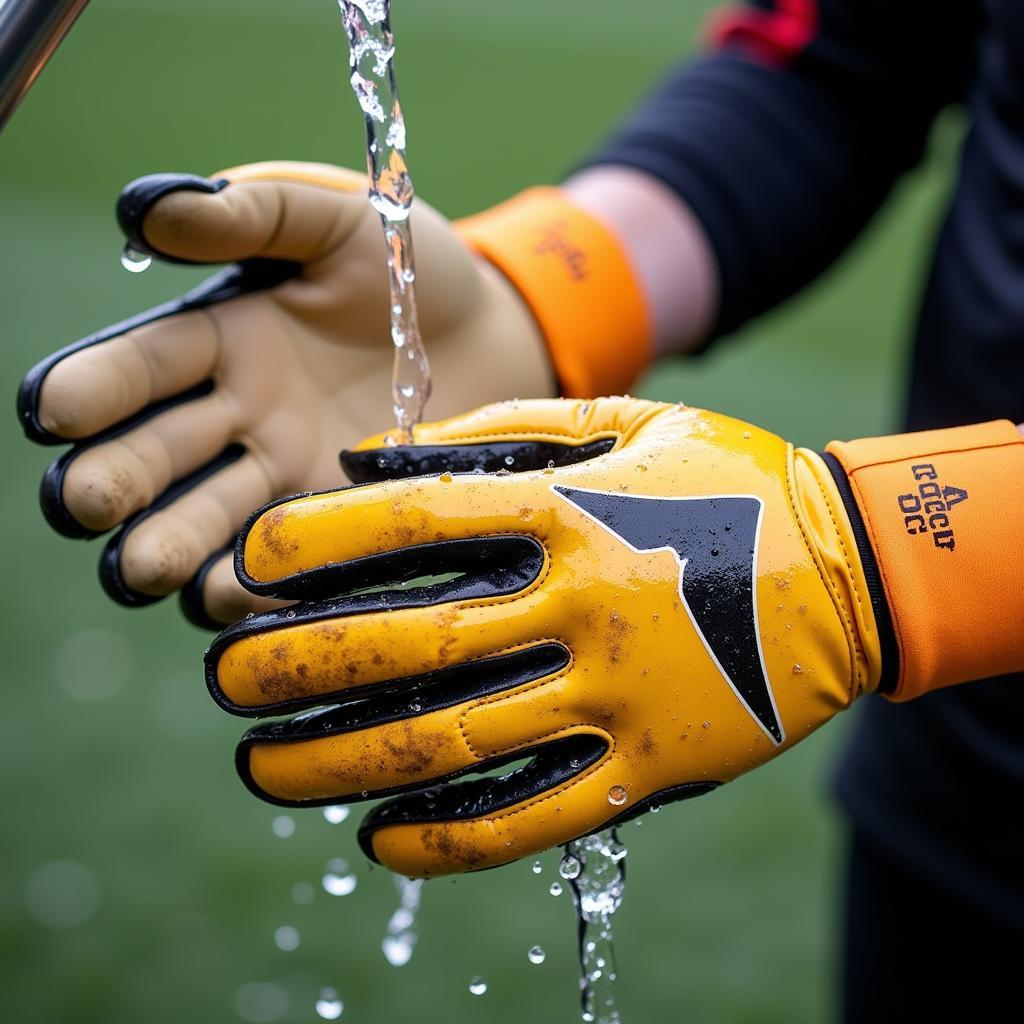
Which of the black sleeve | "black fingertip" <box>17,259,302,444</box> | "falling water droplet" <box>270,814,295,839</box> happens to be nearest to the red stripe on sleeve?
the black sleeve

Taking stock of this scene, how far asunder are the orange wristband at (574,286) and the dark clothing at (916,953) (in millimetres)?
723

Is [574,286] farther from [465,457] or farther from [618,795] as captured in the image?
[618,795]

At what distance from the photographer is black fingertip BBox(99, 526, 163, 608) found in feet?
3.80

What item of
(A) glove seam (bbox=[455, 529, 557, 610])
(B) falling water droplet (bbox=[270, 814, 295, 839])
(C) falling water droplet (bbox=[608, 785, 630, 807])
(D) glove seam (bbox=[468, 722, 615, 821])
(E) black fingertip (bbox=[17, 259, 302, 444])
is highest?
(E) black fingertip (bbox=[17, 259, 302, 444])

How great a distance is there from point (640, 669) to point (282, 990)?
5.13 feet

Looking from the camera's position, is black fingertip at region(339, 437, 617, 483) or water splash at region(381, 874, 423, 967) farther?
water splash at region(381, 874, 423, 967)

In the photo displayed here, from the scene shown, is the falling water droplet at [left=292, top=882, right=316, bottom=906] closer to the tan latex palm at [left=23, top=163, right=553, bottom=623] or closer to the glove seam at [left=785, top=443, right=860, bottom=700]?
the tan latex palm at [left=23, top=163, right=553, bottom=623]

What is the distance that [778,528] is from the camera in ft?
3.34

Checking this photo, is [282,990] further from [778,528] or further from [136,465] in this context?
[778,528]

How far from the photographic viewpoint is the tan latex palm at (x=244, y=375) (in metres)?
1.14

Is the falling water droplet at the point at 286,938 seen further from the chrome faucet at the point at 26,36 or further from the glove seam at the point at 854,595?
the chrome faucet at the point at 26,36

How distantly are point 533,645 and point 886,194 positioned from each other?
115cm

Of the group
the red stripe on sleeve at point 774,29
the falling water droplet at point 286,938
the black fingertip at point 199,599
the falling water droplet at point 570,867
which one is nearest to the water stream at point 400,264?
the falling water droplet at point 570,867

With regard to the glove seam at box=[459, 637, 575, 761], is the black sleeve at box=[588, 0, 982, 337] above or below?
above
